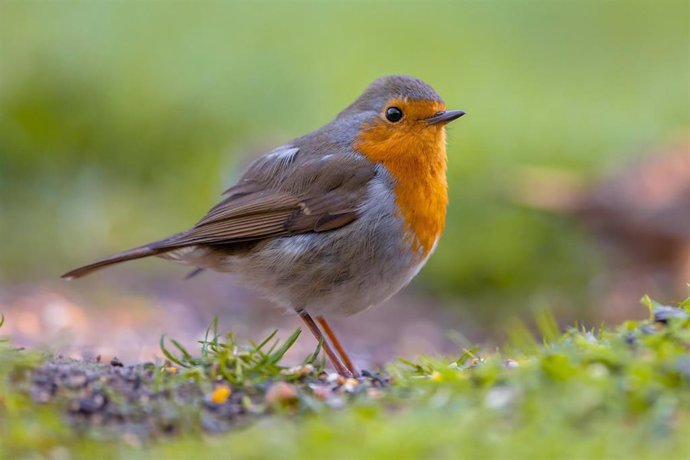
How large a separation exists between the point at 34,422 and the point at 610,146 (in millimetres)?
9219

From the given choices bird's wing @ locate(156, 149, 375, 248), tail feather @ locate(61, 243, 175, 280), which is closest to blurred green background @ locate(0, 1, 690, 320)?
bird's wing @ locate(156, 149, 375, 248)

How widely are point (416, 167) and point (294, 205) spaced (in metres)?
0.66

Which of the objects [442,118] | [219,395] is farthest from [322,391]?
[442,118]

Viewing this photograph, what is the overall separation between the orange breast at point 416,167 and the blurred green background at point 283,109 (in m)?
0.56

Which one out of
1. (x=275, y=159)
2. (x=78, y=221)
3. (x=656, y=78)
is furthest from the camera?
(x=656, y=78)

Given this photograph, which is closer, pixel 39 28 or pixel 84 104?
pixel 84 104

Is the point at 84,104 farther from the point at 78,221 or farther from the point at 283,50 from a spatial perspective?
the point at 283,50

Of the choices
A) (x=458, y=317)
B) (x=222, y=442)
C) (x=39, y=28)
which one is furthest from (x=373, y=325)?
(x=39, y=28)

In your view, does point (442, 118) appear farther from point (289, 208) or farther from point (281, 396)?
point (281, 396)

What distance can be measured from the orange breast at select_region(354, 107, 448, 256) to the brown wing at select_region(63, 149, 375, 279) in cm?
13

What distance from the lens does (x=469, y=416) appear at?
10.7 feet

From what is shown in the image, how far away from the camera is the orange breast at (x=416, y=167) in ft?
17.4

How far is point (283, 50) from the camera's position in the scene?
13523 mm

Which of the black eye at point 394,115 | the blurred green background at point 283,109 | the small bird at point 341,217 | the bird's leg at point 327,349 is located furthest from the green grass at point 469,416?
the blurred green background at point 283,109
